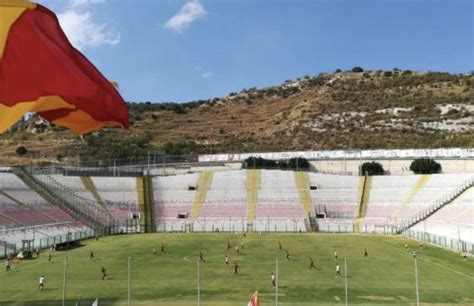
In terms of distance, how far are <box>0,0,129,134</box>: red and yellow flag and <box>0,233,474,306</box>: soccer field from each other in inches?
837

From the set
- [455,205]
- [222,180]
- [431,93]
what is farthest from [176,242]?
[431,93]

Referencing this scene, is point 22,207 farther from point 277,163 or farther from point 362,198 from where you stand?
point 277,163

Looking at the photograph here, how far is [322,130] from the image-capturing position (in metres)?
168

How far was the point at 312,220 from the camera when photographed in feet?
278

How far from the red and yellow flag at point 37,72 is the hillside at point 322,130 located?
131m

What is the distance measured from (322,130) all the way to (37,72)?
6252 inches

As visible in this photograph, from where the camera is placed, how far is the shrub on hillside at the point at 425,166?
323ft

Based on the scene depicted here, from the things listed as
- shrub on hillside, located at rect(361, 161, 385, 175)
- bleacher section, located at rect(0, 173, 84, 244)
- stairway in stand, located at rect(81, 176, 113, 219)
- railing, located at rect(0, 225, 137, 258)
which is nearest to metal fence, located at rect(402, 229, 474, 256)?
shrub on hillside, located at rect(361, 161, 385, 175)

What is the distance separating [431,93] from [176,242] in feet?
445

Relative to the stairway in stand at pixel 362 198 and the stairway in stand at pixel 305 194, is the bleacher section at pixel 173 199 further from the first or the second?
the stairway in stand at pixel 362 198

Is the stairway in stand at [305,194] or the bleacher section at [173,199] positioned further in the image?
the stairway in stand at [305,194]

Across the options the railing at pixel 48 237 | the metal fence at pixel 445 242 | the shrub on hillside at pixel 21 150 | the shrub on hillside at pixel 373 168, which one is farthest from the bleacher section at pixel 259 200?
the shrub on hillside at pixel 21 150

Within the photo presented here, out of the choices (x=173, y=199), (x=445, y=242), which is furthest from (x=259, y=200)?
(x=445, y=242)

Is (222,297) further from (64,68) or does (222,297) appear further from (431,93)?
(431,93)
